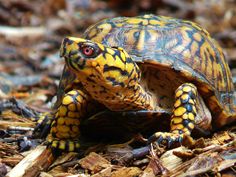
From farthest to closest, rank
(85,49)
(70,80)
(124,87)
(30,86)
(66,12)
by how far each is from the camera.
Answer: (66,12), (30,86), (70,80), (124,87), (85,49)

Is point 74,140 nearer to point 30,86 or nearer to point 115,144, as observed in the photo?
point 115,144

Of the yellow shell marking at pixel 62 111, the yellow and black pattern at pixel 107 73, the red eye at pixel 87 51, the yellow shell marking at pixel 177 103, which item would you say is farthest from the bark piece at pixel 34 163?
the yellow shell marking at pixel 177 103

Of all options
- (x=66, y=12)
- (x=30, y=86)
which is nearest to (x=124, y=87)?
(x=30, y=86)

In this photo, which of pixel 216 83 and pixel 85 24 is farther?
pixel 85 24

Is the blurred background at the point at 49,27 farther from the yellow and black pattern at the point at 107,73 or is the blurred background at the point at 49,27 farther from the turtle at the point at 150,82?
the yellow and black pattern at the point at 107,73

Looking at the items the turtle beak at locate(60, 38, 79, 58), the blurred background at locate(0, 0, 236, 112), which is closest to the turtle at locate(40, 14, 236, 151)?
the turtle beak at locate(60, 38, 79, 58)

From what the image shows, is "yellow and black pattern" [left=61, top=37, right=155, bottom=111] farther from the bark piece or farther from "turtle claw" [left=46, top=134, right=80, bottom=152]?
the bark piece

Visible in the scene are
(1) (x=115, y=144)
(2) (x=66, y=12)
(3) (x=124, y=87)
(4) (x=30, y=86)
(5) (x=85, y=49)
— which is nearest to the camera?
(5) (x=85, y=49)
